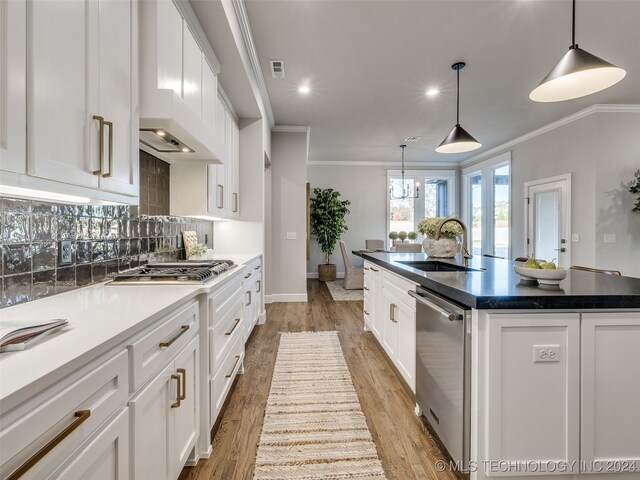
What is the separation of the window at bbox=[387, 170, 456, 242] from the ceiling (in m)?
3.05

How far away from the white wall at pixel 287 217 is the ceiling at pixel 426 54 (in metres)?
0.50

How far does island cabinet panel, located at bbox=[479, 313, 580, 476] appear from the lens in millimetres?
1317

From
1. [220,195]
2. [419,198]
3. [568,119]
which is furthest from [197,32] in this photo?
[419,198]

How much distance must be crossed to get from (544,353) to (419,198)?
7421 mm

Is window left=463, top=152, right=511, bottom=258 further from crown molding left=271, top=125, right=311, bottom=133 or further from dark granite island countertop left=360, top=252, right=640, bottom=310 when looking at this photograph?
dark granite island countertop left=360, top=252, right=640, bottom=310

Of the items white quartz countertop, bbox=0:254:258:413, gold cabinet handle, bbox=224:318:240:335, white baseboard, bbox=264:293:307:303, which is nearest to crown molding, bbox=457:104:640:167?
white baseboard, bbox=264:293:307:303

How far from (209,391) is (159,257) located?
1179mm

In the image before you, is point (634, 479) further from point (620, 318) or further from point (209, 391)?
point (209, 391)

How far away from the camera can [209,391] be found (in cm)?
171

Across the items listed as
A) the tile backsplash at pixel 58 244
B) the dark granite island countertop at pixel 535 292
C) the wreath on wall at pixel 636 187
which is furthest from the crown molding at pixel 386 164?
the dark granite island countertop at pixel 535 292

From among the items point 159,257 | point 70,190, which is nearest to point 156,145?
point 159,257

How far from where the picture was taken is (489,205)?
7.16 m

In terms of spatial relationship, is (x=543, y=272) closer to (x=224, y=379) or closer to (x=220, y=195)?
(x=224, y=379)

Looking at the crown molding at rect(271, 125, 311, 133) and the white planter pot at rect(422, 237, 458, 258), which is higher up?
the crown molding at rect(271, 125, 311, 133)
